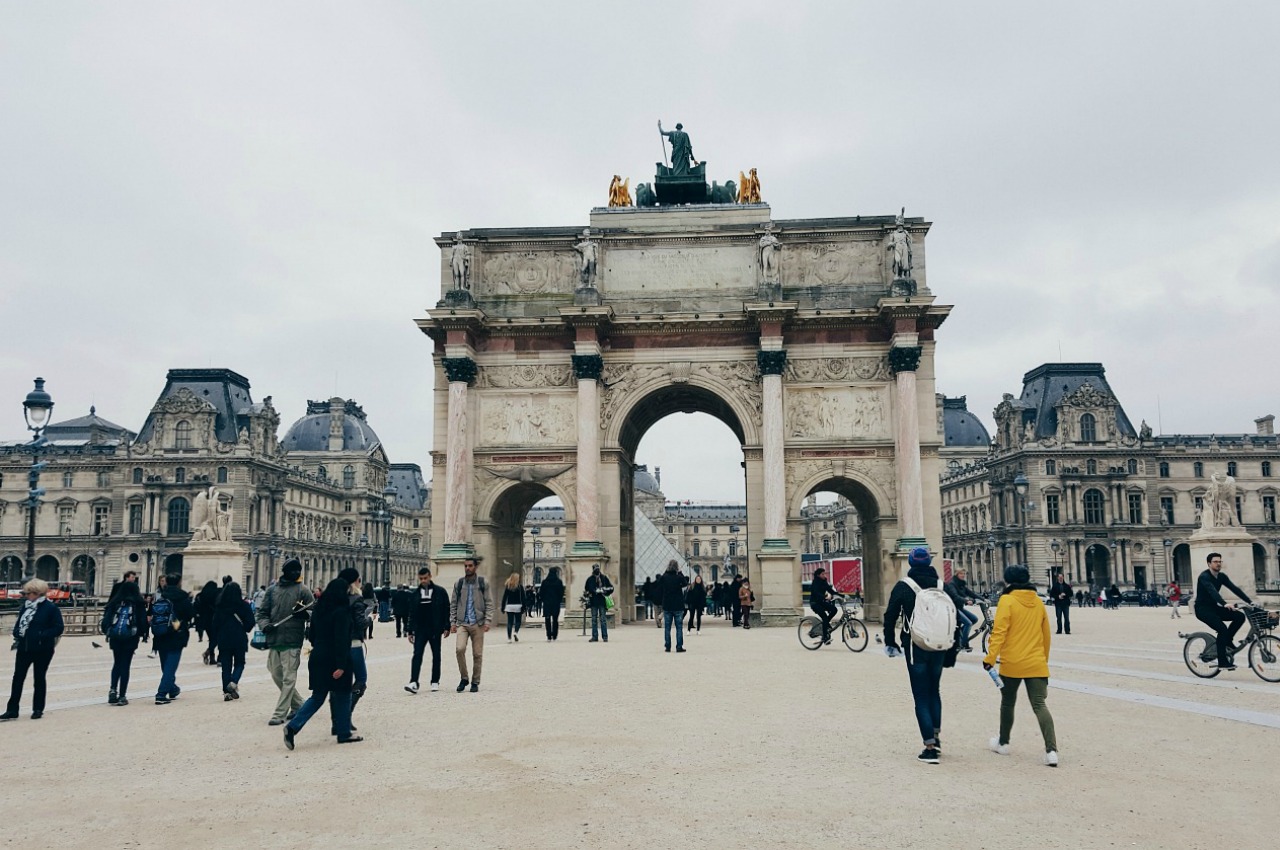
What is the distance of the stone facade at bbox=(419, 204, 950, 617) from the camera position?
33094mm

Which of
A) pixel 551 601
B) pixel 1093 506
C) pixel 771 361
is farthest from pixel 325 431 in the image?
pixel 551 601

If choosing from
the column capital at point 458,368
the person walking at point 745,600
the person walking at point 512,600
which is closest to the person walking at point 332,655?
the person walking at point 512,600

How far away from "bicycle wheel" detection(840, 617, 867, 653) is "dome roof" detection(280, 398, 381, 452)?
104 m

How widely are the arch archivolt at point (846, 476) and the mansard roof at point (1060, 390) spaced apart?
63.3 metres

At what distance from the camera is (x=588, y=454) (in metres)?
33.2

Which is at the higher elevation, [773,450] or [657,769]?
[773,450]

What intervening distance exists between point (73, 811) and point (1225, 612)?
1428 cm

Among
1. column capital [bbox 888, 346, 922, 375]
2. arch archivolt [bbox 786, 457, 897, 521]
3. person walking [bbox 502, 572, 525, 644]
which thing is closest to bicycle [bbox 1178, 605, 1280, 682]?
person walking [bbox 502, 572, 525, 644]

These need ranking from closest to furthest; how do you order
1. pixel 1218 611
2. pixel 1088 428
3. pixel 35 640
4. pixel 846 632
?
pixel 35 640 < pixel 1218 611 < pixel 846 632 < pixel 1088 428

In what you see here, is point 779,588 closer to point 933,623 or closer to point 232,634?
point 232,634

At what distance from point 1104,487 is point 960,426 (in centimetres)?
3338

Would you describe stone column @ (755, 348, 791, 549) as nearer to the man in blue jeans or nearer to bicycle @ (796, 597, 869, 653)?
bicycle @ (796, 597, 869, 653)

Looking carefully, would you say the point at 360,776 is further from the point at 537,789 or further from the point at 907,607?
the point at 907,607

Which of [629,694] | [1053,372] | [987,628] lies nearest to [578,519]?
[987,628]
